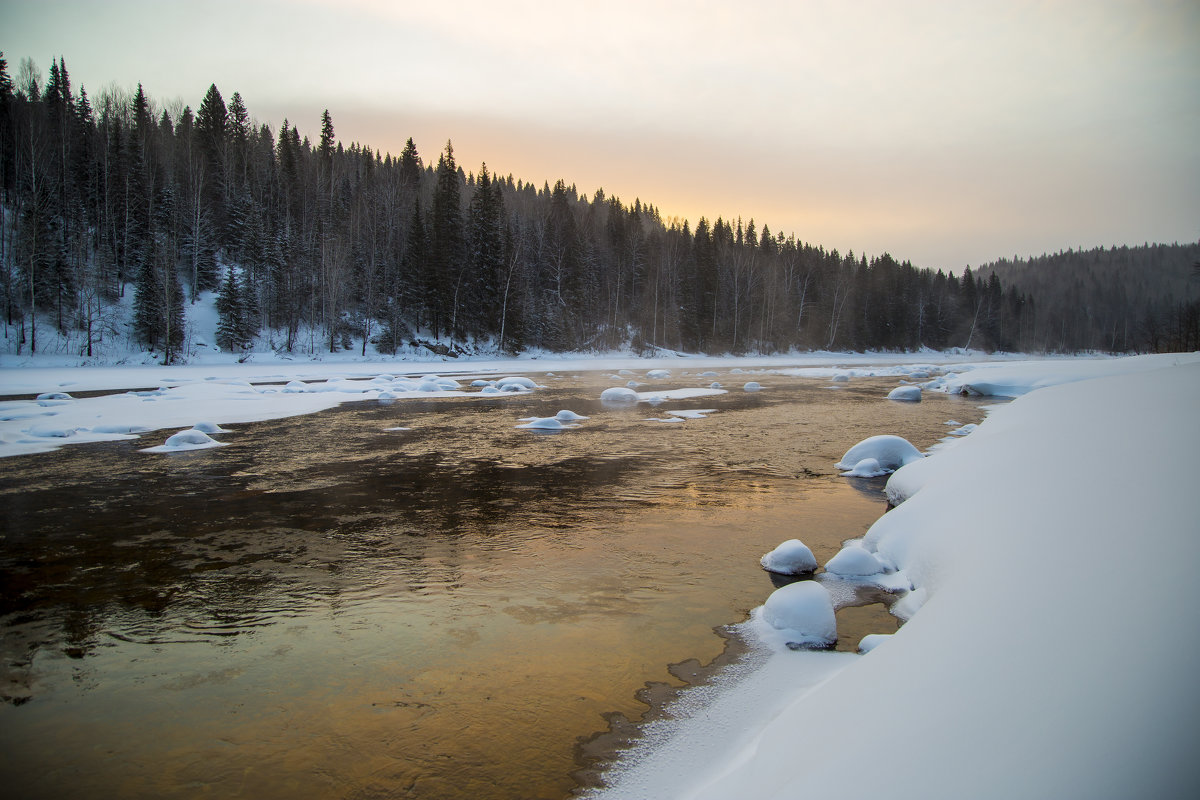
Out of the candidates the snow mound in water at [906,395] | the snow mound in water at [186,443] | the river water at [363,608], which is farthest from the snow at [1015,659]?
the snow mound in water at [906,395]

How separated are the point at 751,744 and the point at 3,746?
416 centimetres

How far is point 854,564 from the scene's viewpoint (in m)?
5.72

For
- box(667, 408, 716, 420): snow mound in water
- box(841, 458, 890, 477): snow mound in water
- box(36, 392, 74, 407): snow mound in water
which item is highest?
box(36, 392, 74, 407): snow mound in water

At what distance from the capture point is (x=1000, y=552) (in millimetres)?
4012

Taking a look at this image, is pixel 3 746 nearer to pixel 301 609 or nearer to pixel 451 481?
pixel 301 609

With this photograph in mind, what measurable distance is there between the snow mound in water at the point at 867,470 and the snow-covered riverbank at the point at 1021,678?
4965mm

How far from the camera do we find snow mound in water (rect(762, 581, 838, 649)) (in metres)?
4.42

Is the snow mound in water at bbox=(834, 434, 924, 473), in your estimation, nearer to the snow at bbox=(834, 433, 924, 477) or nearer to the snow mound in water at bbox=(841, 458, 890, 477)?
the snow at bbox=(834, 433, 924, 477)

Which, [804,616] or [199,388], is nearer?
[804,616]

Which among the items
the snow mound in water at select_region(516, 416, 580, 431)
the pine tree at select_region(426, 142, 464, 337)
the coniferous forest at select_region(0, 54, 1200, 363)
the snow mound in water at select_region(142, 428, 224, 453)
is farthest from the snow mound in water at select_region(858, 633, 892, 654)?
the pine tree at select_region(426, 142, 464, 337)

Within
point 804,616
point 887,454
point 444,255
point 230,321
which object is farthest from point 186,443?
point 444,255

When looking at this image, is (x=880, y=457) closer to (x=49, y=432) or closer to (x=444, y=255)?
(x=49, y=432)

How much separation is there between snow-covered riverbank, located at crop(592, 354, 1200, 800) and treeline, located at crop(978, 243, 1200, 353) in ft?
314

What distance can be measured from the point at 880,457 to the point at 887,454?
16 cm
